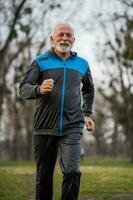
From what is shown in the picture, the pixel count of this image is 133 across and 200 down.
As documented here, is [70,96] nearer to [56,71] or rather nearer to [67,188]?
[56,71]

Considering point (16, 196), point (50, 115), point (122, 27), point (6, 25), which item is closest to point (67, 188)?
point (50, 115)

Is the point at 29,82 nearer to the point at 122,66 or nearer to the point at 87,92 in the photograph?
the point at 87,92

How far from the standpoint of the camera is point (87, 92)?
7285mm

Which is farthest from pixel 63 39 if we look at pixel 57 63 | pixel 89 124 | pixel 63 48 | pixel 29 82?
pixel 89 124

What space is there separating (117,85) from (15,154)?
1417 centimetres

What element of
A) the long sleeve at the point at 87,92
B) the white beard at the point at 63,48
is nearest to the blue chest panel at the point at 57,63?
the white beard at the point at 63,48

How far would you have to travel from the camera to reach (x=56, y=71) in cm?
671

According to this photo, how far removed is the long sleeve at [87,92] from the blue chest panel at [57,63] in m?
0.21

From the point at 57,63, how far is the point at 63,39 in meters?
0.27

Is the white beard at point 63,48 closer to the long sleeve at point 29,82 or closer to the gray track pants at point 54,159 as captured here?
the long sleeve at point 29,82

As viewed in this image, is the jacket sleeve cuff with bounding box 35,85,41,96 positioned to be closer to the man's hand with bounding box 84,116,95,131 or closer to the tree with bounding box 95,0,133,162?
the man's hand with bounding box 84,116,95,131

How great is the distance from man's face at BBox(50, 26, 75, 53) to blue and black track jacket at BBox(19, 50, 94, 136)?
12 centimetres

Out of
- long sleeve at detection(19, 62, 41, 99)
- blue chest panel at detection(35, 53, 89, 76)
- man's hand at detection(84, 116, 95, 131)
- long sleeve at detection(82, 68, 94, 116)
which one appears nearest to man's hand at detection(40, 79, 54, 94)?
long sleeve at detection(19, 62, 41, 99)

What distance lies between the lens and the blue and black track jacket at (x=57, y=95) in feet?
21.9
